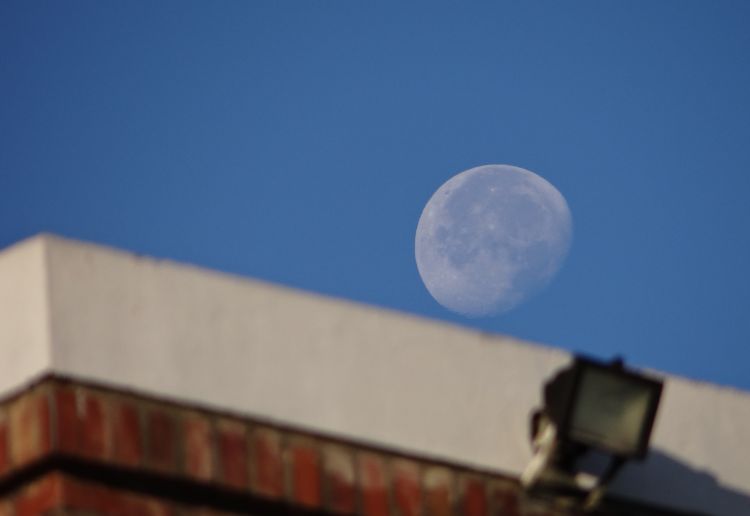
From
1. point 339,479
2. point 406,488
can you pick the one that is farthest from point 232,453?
point 406,488

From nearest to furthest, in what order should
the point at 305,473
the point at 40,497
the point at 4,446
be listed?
the point at 40,497
the point at 4,446
the point at 305,473

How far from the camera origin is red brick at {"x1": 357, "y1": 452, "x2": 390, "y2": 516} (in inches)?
187

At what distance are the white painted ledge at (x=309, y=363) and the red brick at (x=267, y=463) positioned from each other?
0.08 meters

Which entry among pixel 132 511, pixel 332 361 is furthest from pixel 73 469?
pixel 332 361

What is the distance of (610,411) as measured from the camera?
16.2ft

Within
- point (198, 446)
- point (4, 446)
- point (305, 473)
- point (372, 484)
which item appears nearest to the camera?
point (4, 446)

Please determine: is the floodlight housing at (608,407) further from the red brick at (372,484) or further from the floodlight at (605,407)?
the red brick at (372,484)

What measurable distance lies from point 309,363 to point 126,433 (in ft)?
2.19

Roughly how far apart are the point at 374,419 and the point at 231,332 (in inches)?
18.6

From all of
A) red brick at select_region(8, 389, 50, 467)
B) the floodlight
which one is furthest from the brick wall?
the floodlight

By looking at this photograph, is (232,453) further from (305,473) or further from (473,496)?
(473,496)

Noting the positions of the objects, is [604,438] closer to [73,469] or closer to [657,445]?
[657,445]

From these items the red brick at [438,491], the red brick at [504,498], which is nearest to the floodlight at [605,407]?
the red brick at [504,498]

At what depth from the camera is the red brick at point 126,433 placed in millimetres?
4426
